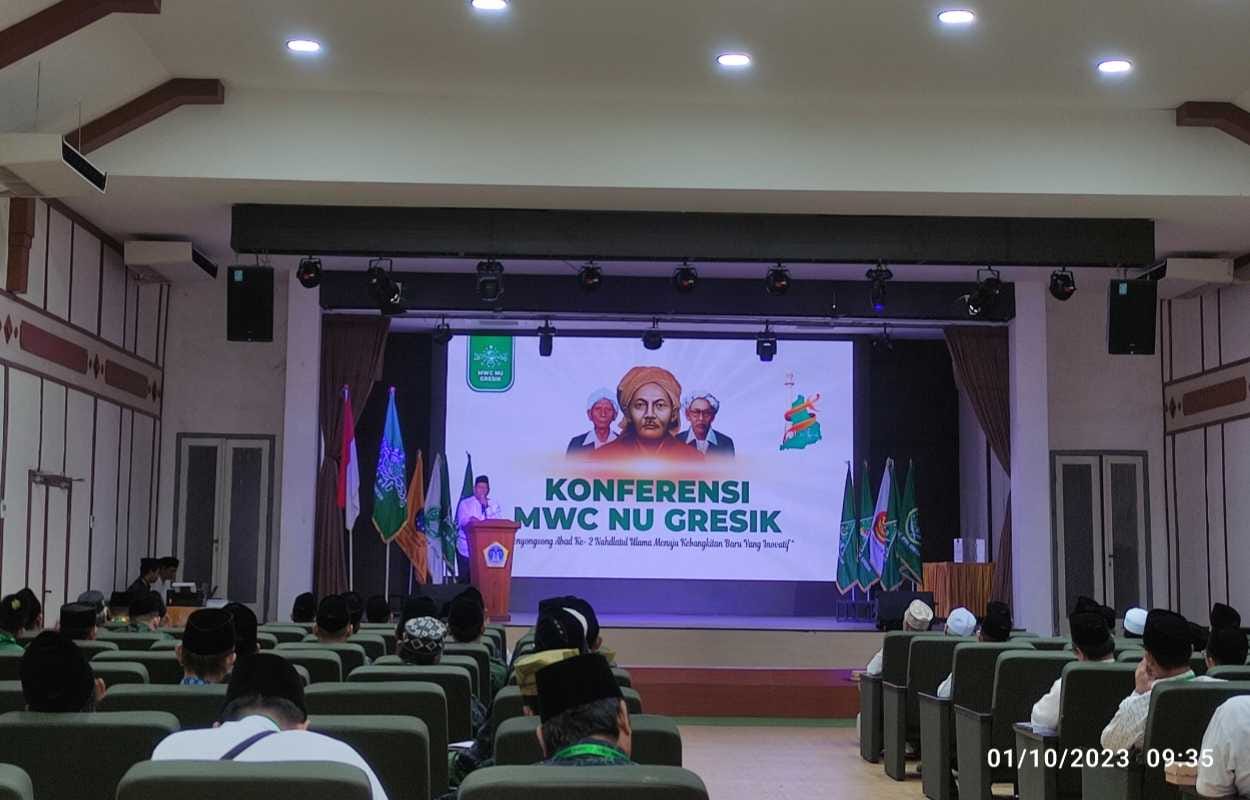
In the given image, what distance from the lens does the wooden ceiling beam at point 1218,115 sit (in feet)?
32.8

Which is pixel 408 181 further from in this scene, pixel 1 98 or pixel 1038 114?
pixel 1038 114

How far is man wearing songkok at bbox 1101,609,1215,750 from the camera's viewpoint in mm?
4977

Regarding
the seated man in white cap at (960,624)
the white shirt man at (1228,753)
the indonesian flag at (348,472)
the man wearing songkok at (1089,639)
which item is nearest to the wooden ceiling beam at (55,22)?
the man wearing songkok at (1089,639)

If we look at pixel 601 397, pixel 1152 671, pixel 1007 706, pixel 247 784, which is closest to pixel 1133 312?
pixel 1007 706

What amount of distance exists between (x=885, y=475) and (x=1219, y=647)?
398 inches

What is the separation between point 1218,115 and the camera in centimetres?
1000

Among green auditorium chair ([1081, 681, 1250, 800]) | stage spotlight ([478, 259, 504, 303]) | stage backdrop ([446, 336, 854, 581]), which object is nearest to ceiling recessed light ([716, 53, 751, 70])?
stage spotlight ([478, 259, 504, 303])

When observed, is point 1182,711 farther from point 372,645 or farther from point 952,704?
point 372,645

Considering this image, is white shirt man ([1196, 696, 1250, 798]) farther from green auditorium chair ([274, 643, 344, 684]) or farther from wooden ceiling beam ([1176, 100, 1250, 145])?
wooden ceiling beam ([1176, 100, 1250, 145])

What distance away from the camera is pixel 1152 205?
10.5 meters

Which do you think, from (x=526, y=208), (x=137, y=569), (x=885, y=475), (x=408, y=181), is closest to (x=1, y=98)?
(x=408, y=181)

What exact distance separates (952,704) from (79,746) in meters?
4.78

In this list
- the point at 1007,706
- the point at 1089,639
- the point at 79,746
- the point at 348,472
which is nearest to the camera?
the point at 79,746

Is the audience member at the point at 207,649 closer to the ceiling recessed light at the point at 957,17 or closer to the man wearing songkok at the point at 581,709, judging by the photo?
the man wearing songkok at the point at 581,709
